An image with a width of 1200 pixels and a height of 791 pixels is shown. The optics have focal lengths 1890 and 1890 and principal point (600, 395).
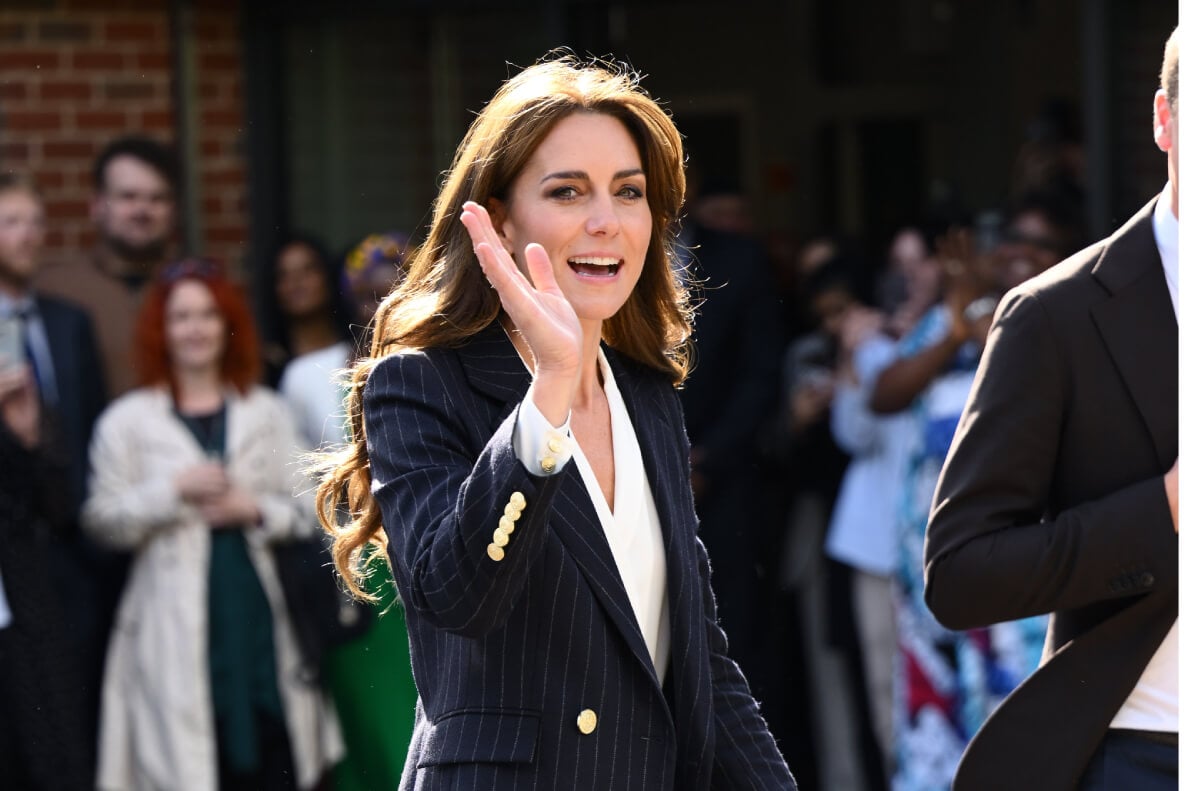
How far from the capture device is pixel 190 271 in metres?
5.85

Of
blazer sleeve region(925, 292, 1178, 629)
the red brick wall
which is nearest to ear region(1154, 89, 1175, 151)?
blazer sleeve region(925, 292, 1178, 629)

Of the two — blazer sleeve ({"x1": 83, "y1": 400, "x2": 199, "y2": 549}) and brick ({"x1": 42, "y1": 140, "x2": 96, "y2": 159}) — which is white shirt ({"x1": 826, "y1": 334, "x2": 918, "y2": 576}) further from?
brick ({"x1": 42, "y1": 140, "x2": 96, "y2": 159})

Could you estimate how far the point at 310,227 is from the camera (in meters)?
7.56

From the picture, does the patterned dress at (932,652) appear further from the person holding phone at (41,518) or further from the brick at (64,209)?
the brick at (64,209)

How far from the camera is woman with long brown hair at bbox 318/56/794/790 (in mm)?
2188

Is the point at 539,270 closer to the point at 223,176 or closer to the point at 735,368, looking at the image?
the point at 735,368

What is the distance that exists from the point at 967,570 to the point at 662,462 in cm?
49

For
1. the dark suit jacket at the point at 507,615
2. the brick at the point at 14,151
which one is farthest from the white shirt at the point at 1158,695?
the brick at the point at 14,151

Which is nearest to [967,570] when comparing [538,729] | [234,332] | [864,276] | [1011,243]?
[538,729]

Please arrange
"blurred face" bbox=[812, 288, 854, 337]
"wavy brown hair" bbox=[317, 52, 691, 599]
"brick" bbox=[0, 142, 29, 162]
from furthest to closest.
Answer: "blurred face" bbox=[812, 288, 854, 337] < "brick" bbox=[0, 142, 29, 162] < "wavy brown hair" bbox=[317, 52, 691, 599]

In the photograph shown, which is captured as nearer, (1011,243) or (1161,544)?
(1161,544)

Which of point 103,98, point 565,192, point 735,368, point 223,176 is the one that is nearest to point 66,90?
point 103,98

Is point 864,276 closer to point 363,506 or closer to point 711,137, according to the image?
point 711,137

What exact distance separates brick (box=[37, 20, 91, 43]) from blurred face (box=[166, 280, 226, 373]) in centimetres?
152
